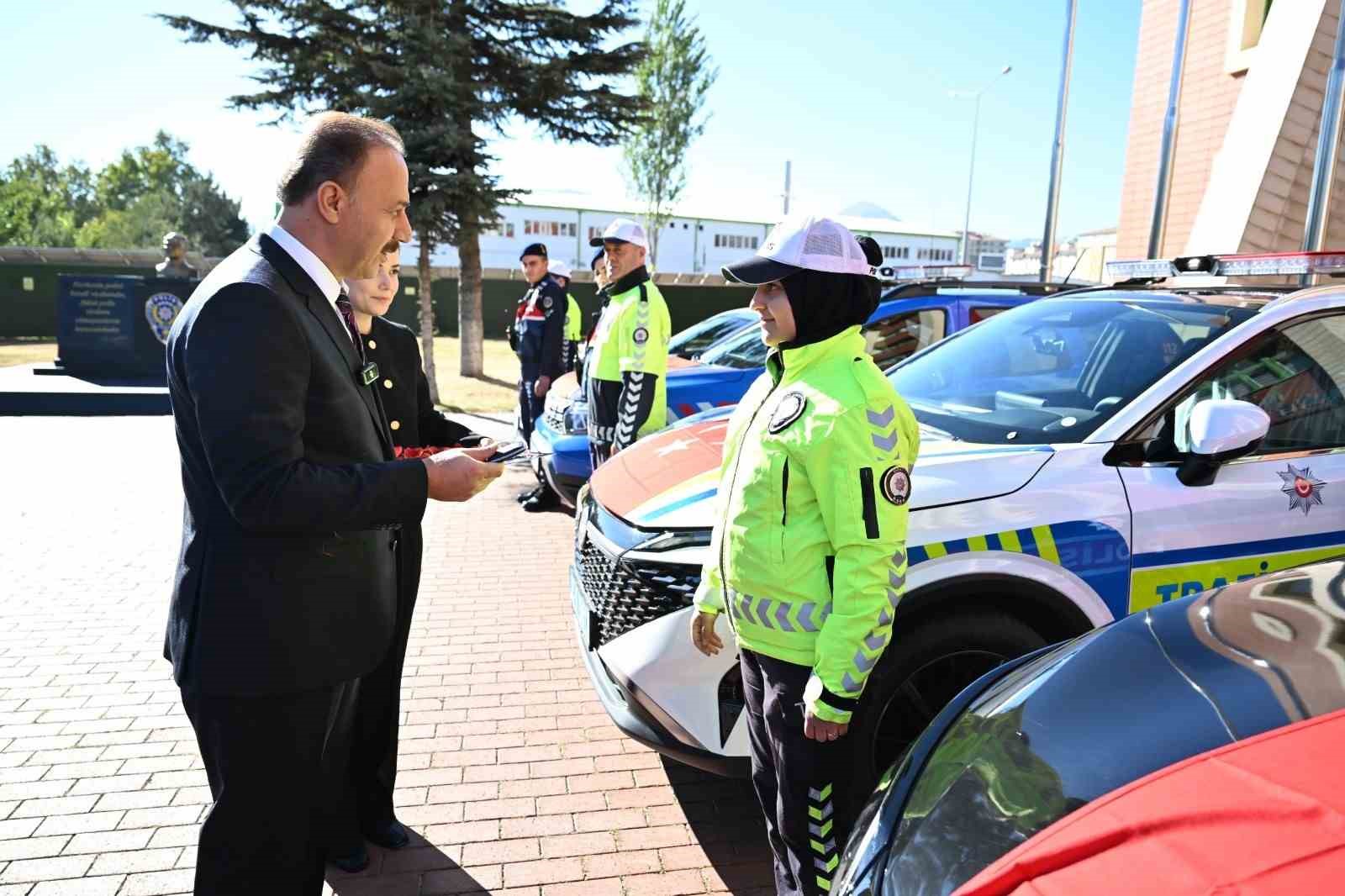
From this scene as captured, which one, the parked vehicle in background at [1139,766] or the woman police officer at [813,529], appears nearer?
the parked vehicle in background at [1139,766]

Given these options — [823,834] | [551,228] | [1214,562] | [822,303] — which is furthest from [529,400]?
[551,228]

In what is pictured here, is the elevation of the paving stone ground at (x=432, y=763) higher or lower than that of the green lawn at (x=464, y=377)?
lower

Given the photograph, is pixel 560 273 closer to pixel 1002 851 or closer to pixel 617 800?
pixel 617 800

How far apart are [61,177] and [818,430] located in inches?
4221

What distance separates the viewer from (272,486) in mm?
1690

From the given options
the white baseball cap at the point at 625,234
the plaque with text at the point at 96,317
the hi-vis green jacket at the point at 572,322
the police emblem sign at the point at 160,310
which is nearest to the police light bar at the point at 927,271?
the white baseball cap at the point at 625,234

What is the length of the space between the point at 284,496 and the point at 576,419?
5.06 meters

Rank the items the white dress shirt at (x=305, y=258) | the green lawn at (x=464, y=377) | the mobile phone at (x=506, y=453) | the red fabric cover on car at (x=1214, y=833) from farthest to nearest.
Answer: the green lawn at (x=464, y=377) → the mobile phone at (x=506, y=453) → the white dress shirt at (x=305, y=258) → the red fabric cover on car at (x=1214, y=833)

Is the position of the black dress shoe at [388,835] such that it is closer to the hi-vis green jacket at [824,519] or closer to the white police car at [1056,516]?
the white police car at [1056,516]

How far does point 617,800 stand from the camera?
327cm

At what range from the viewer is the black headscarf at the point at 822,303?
2109 mm

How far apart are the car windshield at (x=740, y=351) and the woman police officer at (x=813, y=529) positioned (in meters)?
4.54

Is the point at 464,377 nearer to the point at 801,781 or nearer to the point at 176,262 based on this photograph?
the point at 176,262

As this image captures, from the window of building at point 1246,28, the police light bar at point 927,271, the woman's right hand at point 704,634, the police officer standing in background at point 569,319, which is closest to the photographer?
the woman's right hand at point 704,634
